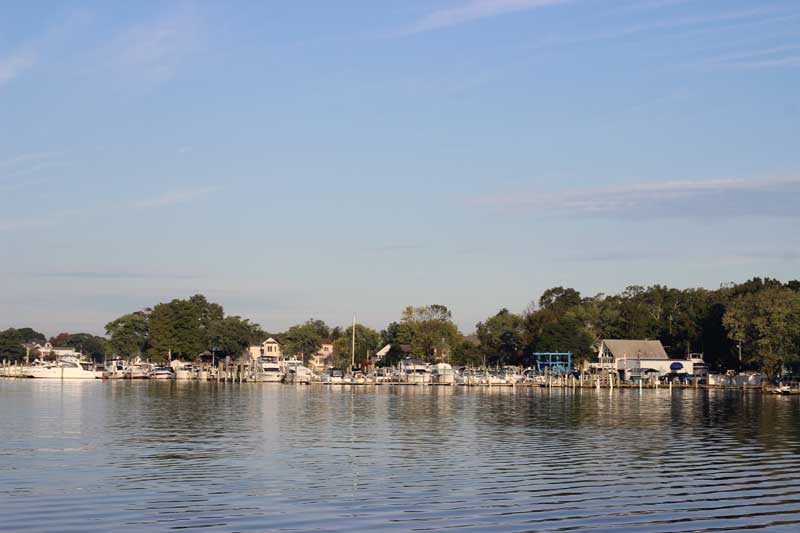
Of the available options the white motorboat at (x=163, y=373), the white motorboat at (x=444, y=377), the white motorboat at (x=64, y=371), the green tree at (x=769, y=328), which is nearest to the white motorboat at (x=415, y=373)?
the white motorboat at (x=444, y=377)

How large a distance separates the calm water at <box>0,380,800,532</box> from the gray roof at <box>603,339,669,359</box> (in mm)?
98205

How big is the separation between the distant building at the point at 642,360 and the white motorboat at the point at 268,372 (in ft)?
185

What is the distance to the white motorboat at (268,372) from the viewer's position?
16312cm

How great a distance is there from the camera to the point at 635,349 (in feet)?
557

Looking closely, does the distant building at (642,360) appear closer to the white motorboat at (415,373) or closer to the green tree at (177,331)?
the white motorboat at (415,373)

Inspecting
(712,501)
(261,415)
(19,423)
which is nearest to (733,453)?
(712,501)

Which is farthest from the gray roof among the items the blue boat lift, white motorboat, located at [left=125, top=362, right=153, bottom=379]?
white motorboat, located at [left=125, top=362, right=153, bottom=379]

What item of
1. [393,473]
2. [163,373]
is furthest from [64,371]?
[393,473]

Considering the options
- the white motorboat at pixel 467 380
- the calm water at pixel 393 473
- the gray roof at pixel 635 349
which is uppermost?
the gray roof at pixel 635 349

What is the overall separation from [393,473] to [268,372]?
129987 mm

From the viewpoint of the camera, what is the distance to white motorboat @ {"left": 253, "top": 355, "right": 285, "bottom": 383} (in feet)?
535

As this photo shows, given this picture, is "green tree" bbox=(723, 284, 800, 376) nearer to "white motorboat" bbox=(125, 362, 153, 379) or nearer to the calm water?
the calm water

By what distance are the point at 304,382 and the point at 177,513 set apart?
132300 millimetres

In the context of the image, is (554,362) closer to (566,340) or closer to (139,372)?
(566,340)
